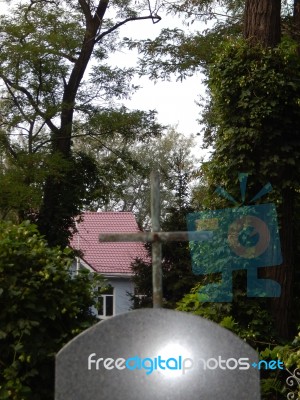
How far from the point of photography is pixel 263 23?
409 inches

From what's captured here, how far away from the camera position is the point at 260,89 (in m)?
10.0

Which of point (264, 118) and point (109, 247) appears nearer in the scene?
point (264, 118)

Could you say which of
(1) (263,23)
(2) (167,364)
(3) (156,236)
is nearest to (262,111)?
(1) (263,23)

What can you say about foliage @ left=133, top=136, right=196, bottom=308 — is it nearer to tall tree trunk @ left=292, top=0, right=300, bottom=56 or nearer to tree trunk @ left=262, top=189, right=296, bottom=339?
tall tree trunk @ left=292, top=0, right=300, bottom=56

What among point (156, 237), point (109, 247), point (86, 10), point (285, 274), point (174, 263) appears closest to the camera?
point (156, 237)

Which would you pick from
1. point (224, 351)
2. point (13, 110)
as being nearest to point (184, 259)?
point (13, 110)

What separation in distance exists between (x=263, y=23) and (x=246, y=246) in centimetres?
270

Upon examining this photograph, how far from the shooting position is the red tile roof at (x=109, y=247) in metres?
35.4

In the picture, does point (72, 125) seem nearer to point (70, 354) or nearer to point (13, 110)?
point (13, 110)

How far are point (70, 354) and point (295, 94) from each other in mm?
6693

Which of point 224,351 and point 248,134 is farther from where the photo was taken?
point 248,134

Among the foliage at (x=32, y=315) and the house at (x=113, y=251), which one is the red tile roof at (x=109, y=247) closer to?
the house at (x=113, y=251)

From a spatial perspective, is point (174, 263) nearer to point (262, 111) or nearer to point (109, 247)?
point (109, 247)

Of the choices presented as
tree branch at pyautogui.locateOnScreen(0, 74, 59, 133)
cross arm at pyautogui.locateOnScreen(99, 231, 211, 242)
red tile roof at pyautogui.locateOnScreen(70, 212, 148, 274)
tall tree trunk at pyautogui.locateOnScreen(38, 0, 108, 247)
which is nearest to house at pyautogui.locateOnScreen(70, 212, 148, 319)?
red tile roof at pyautogui.locateOnScreen(70, 212, 148, 274)
